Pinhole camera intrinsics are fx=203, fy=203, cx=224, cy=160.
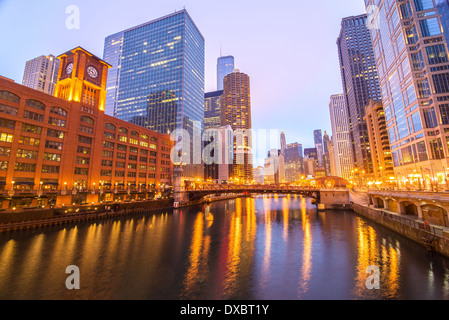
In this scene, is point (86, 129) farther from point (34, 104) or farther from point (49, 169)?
point (49, 169)

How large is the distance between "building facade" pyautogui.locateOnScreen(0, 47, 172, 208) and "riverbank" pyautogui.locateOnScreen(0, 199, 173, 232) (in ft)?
29.6

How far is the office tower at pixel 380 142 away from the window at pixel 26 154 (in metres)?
161

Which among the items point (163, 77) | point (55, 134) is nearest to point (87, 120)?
point (55, 134)

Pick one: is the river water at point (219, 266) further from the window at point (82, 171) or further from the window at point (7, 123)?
the window at point (82, 171)

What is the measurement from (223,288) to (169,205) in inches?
2845

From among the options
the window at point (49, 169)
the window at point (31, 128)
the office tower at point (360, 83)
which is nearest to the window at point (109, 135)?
the window at point (49, 169)

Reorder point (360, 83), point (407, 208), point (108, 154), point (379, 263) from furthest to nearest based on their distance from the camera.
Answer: point (360, 83), point (108, 154), point (407, 208), point (379, 263)

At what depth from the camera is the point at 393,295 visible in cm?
1694

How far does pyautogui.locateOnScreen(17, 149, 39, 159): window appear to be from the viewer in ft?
170

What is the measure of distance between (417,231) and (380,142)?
12890 centimetres

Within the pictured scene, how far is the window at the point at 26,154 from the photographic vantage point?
170 feet

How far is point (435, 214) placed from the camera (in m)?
31.9
